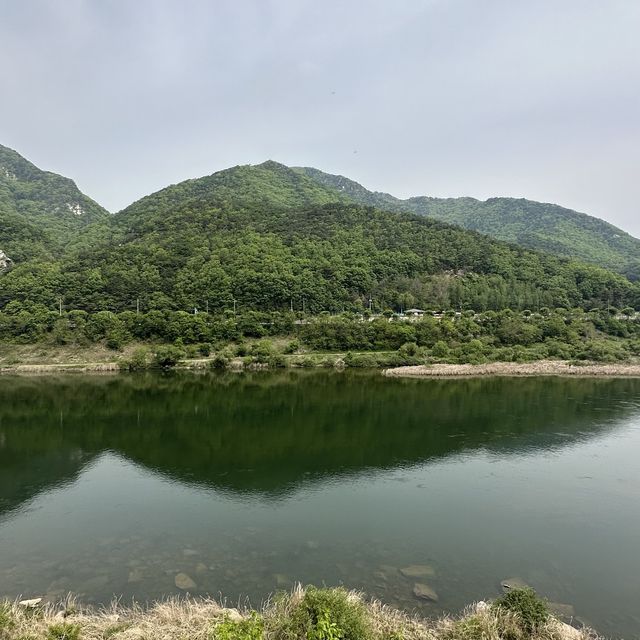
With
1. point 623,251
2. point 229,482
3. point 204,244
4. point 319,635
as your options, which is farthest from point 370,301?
point 623,251

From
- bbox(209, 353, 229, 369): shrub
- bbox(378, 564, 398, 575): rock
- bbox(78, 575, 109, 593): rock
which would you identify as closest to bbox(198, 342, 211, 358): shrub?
bbox(209, 353, 229, 369): shrub

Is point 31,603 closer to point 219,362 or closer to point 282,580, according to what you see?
point 282,580

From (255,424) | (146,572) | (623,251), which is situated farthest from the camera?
(623,251)

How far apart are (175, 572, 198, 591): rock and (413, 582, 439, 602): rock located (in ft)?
21.4

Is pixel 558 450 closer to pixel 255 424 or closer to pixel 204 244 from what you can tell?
pixel 255 424

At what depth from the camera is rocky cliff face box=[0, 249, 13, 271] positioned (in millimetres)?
89375

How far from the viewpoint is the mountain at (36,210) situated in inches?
3878

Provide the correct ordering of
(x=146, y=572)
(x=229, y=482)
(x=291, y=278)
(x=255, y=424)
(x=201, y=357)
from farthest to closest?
1. (x=291, y=278)
2. (x=201, y=357)
3. (x=255, y=424)
4. (x=229, y=482)
5. (x=146, y=572)

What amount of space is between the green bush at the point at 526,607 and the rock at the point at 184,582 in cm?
857

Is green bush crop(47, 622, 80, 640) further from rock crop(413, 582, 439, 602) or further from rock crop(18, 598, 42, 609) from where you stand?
rock crop(413, 582, 439, 602)

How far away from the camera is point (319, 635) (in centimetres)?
938

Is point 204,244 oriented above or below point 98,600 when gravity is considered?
above

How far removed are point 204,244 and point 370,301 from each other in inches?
1408

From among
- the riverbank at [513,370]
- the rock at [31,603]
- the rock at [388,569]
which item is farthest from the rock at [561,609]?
the riverbank at [513,370]
